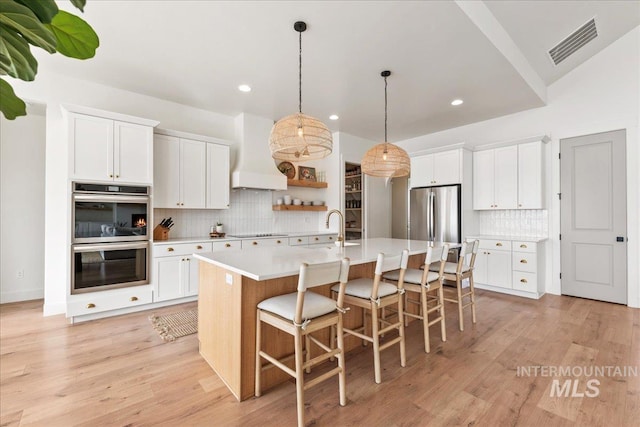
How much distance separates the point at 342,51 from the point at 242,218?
3033 millimetres

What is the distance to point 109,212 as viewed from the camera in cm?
343

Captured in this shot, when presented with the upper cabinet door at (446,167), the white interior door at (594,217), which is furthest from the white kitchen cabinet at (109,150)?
the white interior door at (594,217)

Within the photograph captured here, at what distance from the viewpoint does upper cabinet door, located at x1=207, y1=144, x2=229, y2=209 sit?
4363 millimetres

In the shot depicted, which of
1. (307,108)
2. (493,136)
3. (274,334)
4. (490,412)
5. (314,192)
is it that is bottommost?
(490,412)

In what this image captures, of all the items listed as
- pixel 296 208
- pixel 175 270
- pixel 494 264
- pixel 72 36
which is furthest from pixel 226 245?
pixel 494 264

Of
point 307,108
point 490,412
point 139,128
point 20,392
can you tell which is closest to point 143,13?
point 139,128

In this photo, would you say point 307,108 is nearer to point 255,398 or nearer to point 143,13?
point 143,13

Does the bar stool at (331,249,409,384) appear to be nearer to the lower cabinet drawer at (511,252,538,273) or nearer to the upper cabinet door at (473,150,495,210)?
the lower cabinet drawer at (511,252,538,273)

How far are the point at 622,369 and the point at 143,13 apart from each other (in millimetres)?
4826

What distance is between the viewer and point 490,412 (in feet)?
6.07

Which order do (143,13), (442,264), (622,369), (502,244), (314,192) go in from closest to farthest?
(622,369) → (143,13) → (442,264) → (502,244) → (314,192)

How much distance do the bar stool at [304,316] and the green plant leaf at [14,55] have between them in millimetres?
1338

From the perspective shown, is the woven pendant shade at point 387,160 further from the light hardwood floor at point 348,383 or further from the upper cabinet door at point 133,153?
the upper cabinet door at point 133,153

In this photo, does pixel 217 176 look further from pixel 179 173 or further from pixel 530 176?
pixel 530 176
